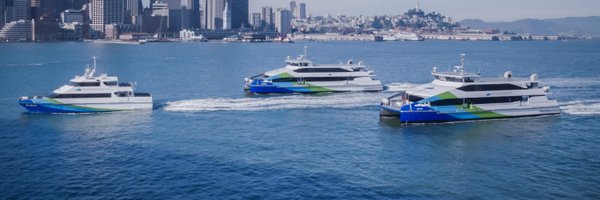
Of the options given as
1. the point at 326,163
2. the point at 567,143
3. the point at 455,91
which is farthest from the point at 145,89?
the point at 567,143

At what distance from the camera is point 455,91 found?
1308 inches

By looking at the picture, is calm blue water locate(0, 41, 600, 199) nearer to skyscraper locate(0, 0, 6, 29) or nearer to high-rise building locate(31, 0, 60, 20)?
high-rise building locate(31, 0, 60, 20)

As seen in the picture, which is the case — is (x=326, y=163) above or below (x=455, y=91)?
below

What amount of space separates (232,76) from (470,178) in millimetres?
40399

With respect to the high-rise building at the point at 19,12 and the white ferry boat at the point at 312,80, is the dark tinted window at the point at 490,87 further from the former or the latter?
the high-rise building at the point at 19,12

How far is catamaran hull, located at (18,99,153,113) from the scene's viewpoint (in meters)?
34.2

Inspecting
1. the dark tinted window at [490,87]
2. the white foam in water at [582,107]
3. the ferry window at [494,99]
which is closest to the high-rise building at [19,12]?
the white foam in water at [582,107]

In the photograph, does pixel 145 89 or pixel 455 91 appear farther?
pixel 145 89

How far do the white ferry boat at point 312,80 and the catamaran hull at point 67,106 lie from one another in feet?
37.5

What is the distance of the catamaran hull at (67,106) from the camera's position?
34.2 metres

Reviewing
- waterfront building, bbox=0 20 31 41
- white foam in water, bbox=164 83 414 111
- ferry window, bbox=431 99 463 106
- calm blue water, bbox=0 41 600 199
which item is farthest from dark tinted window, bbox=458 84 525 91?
waterfront building, bbox=0 20 31 41

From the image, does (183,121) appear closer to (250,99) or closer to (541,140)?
(250,99)

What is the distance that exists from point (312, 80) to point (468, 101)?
46.8 ft

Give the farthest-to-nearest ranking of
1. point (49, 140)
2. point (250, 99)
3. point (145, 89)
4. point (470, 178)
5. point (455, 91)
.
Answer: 1. point (145, 89)
2. point (250, 99)
3. point (455, 91)
4. point (49, 140)
5. point (470, 178)
